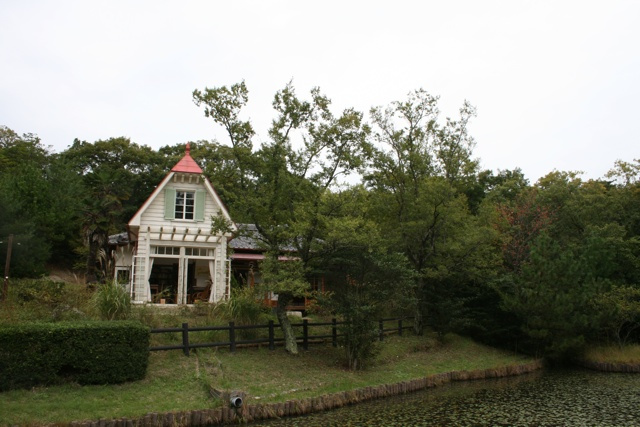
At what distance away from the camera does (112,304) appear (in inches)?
568

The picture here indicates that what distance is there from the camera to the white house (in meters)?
21.0

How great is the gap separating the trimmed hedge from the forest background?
4.65 metres

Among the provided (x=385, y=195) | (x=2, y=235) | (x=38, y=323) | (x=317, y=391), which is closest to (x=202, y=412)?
(x=317, y=391)

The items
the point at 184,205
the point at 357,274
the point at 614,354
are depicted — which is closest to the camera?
the point at 357,274

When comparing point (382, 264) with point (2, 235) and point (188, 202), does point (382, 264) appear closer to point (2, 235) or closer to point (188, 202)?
point (188, 202)

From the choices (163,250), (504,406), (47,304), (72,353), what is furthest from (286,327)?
(163,250)

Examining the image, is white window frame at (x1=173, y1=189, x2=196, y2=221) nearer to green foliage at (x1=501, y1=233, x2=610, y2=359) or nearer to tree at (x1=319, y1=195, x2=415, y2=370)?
tree at (x1=319, y1=195, x2=415, y2=370)

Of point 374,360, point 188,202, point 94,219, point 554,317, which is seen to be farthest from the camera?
point 94,219

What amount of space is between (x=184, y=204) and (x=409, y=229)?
31.8 ft

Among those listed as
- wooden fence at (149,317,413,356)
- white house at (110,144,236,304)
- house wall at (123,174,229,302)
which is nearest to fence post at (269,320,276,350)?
wooden fence at (149,317,413,356)

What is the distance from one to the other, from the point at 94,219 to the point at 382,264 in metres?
14.4

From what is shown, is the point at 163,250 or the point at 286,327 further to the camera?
the point at 163,250

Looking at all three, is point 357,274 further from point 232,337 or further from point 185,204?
point 185,204

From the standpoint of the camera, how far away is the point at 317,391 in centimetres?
1344
